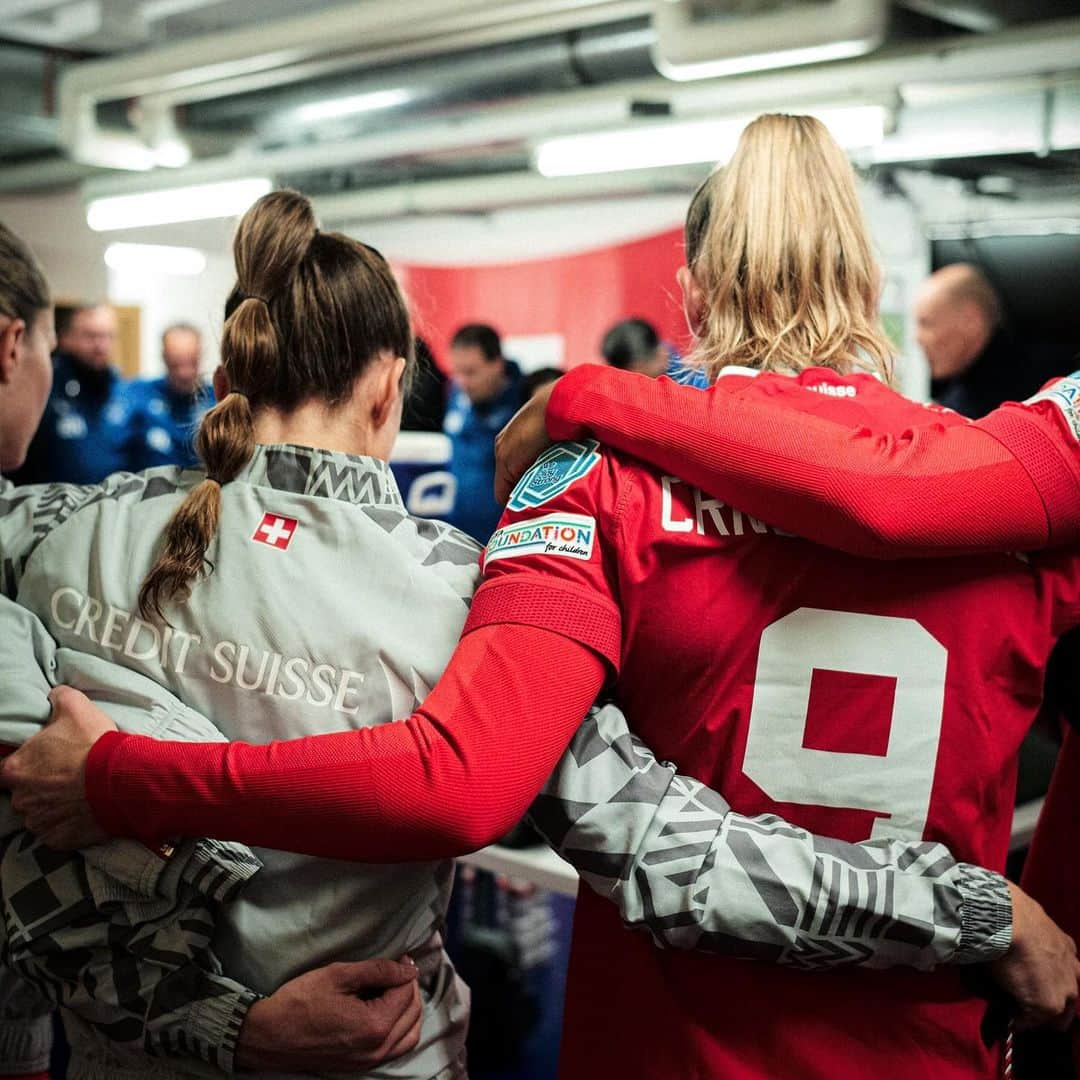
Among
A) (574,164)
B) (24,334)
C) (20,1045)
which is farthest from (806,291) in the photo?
(574,164)

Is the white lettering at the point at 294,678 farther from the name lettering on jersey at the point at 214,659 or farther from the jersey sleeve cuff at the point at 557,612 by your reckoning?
the jersey sleeve cuff at the point at 557,612

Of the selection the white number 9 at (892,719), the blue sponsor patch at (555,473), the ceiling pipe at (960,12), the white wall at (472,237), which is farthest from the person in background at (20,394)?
the white wall at (472,237)

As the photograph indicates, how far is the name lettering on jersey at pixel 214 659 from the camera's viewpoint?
1.08 meters

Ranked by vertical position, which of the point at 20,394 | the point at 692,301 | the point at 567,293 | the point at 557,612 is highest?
the point at 692,301

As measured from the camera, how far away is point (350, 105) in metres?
5.95

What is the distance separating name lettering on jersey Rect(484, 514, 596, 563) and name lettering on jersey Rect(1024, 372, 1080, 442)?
15.7 inches

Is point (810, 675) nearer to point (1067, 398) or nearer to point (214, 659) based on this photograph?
point (1067, 398)

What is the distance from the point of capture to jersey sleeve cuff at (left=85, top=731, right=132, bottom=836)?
993 mm

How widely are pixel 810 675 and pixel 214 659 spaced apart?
0.54 metres

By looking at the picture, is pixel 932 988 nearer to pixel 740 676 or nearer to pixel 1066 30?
pixel 740 676

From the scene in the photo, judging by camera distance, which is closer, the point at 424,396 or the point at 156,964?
the point at 156,964

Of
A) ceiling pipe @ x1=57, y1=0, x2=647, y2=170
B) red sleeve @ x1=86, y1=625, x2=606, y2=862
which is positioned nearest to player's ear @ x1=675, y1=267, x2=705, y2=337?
red sleeve @ x1=86, y1=625, x2=606, y2=862

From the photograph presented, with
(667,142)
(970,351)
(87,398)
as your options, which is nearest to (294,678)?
(970,351)

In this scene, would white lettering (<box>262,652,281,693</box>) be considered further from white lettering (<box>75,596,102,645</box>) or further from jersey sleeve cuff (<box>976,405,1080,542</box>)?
jersey sleeve cuff (<box>976,405,1080,542</box>)
